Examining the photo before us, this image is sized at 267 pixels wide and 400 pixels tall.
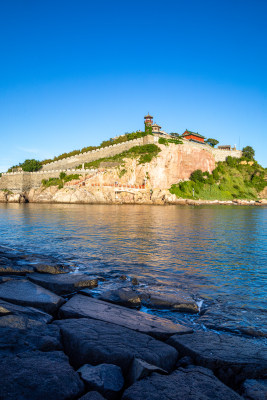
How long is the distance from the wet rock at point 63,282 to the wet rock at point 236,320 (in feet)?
9.64

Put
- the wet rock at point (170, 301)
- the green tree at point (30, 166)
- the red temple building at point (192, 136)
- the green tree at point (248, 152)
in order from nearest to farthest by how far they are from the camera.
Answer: the wet rock at point (170, 301) → the green tree at point (30, 166) → the red temple building at point (192, 136) → the green tree at point (248, 152)

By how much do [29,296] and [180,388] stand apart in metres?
3.48

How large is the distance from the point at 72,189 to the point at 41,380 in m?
51.8

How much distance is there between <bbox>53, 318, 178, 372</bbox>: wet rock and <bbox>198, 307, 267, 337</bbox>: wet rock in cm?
185

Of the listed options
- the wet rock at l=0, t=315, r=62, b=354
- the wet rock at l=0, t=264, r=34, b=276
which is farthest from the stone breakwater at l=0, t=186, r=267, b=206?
the wet rock at l=0, t=315, r=62, b=354

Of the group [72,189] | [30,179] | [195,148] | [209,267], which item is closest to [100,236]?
[209,267]

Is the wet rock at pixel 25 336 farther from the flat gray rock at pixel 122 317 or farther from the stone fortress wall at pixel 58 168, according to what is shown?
the stone fortress wall at pixel 58 168

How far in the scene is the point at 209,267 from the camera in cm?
958

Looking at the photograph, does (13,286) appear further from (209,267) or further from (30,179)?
(30,179)

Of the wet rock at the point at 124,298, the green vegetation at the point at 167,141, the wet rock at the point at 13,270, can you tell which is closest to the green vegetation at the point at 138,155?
the green vegetation at the point at 167,141

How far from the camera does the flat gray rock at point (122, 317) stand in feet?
14.3

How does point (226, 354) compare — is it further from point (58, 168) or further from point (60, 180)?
point (58, 168)

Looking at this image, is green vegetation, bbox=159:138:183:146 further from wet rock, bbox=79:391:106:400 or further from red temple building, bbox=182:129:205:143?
wet rock, bbox=79:391:106:400

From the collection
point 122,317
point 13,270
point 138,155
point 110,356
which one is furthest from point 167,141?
point 110,356
